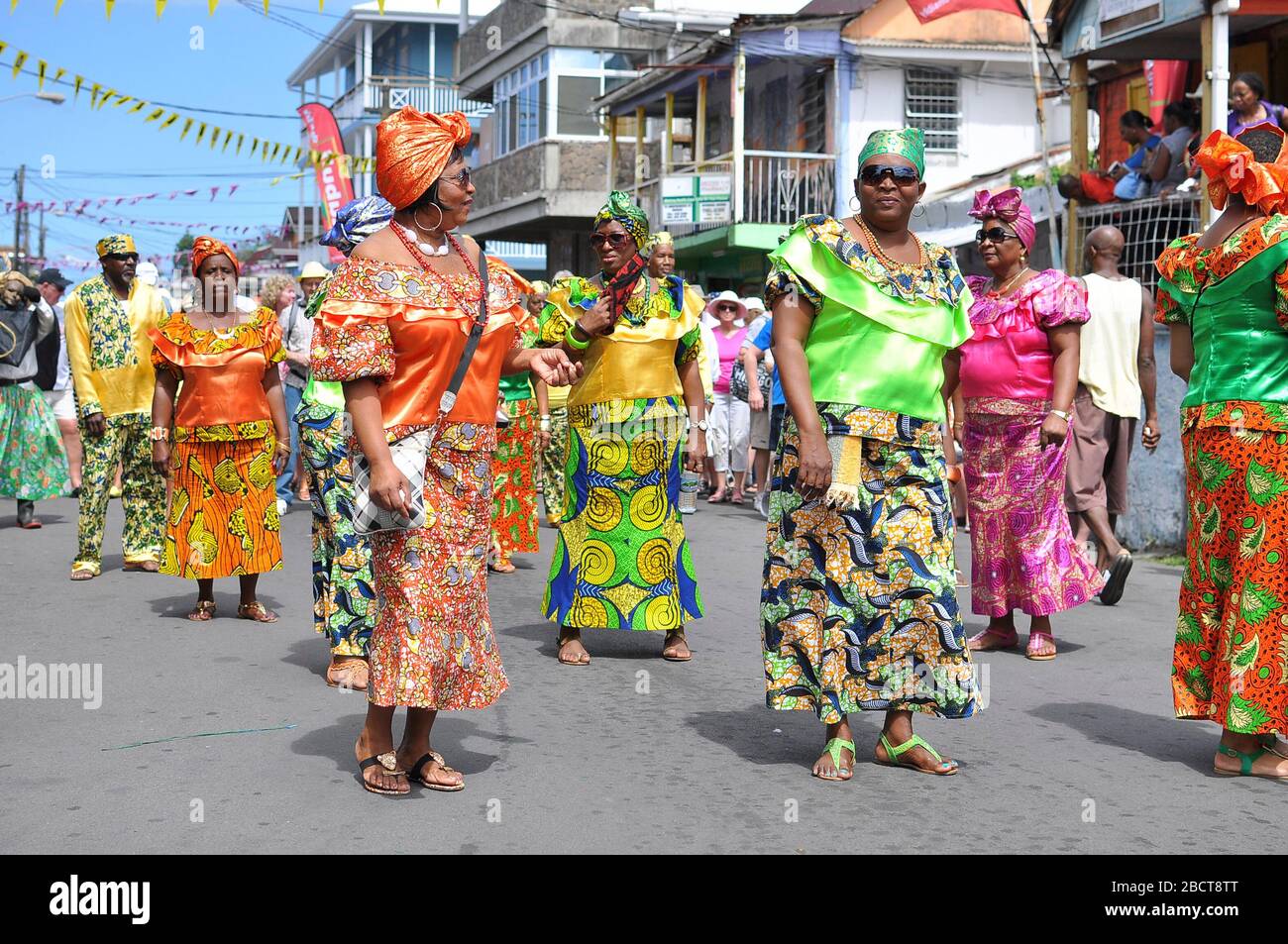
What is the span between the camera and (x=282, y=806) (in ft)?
16.6

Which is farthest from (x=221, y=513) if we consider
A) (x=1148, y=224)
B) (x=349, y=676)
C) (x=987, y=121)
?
(x=987, y=121)

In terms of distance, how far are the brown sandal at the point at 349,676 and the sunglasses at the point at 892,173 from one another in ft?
10.4

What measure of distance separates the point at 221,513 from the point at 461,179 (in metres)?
4.34

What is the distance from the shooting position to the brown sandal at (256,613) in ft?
29.4

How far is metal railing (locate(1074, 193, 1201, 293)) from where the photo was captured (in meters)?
13.9

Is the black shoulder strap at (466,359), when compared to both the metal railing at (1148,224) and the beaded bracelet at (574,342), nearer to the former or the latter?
the beaded bracelet at (574,342)

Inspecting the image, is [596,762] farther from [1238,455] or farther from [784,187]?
[784,187]

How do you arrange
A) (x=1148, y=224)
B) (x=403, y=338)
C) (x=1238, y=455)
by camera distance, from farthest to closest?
(x=1148, y=224) → (x=1238, y=455) → (x=403, y=338)

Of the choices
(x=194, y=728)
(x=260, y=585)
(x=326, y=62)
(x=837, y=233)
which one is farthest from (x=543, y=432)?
(x=326, y=62)

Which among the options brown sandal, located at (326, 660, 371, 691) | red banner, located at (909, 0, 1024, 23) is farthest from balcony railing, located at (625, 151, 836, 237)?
brown sandal, located at (326, 660, 371, 691)

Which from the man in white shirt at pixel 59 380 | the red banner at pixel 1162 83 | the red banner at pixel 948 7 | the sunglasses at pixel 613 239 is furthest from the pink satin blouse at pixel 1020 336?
the red banner at pixel 948 7

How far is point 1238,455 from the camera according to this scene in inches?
221

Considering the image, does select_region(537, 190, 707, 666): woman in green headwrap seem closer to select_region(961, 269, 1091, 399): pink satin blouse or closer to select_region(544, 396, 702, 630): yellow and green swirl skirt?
select_region(544, 396, 702, 630): yellow and green swirl skirt
